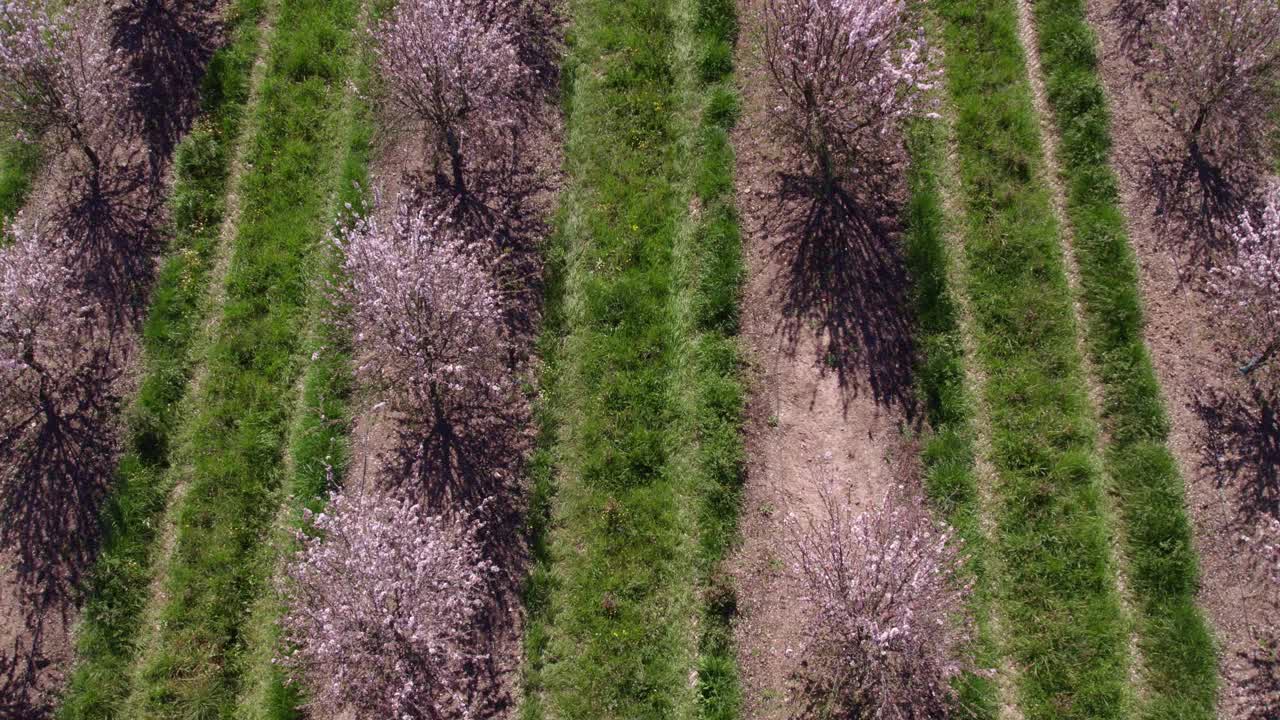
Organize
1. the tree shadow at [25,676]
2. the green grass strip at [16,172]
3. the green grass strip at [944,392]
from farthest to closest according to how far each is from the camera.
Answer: the green grass strip at [16,172], the tree shadow at [25,676], the green grass strip at [944,392]

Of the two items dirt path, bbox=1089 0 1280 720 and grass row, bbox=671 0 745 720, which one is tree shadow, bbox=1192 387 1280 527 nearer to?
dirt path, bbox=1089 0 1280 720

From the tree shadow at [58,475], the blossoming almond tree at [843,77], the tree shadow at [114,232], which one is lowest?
the tree shadow at [58,475]

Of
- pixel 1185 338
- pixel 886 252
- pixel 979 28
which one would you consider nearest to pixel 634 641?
pixel 886 252

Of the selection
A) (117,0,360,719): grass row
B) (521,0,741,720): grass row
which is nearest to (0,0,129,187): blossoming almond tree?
(117,0,360,719): grass row

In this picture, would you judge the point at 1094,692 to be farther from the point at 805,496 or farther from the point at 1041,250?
the point at 1041,250

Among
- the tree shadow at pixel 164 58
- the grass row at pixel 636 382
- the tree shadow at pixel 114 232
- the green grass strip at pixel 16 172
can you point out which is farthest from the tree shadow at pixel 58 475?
the grass row at pixel 636 382

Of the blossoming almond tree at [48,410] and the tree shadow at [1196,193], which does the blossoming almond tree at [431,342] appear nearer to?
the blossoming almond tree at [48,410]

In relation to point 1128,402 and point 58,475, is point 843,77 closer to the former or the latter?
point 1128,402
